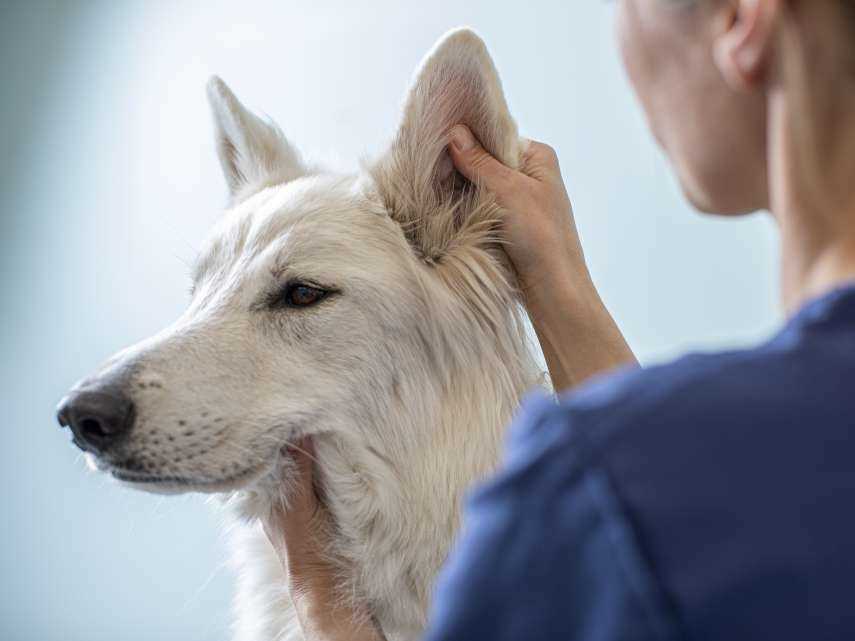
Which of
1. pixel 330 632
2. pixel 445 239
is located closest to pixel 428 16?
pixel 445 239

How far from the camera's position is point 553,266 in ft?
4.00

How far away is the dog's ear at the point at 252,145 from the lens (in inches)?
59.7

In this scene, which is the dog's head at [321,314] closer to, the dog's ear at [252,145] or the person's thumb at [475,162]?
the person's thumb at [475,162]

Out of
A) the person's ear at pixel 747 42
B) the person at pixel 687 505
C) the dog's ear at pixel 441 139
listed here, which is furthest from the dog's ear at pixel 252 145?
the person at pixel 687 505

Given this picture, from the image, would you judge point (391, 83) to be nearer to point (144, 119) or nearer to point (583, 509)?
point (144, 119)

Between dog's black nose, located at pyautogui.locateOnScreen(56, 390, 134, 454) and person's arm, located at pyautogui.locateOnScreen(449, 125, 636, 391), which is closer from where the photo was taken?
dog's black nose, located at pyautogui.locateOnScreen(56, 390, 134, 454)

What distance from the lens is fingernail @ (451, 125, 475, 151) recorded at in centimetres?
127

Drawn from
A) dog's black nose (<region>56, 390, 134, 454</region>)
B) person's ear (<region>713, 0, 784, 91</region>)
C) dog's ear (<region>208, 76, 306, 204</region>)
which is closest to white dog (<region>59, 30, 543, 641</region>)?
dog's black nose (<region>56, 390, 134, 454</region>)

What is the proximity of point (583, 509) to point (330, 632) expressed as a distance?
0.81 metres

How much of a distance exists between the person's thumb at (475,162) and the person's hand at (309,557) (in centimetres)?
43

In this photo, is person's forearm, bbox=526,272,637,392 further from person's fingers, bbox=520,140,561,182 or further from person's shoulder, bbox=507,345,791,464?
person's shoulder, bbox=507,345,791,464

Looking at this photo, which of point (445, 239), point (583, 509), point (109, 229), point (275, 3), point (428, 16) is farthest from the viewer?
point (109, 229)

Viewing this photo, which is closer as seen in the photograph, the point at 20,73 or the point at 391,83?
the point at 391,83

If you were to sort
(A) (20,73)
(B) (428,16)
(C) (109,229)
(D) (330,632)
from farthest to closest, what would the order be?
(A) (20,73) < (C) (109,229) < (B) (428,16) < (D) (330,632)
